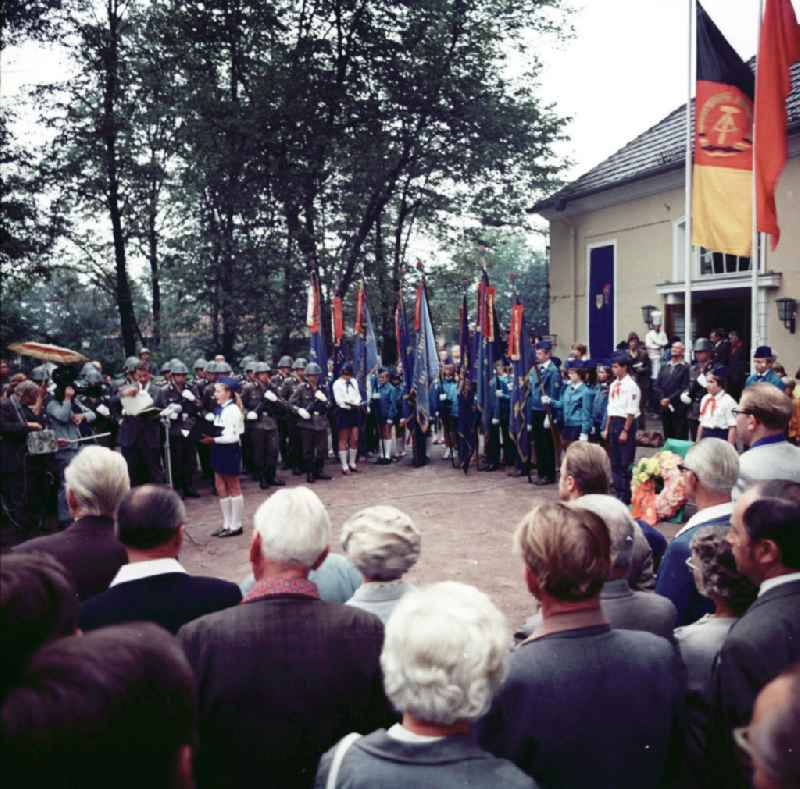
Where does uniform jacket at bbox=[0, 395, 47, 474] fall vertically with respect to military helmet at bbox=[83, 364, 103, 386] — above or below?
below

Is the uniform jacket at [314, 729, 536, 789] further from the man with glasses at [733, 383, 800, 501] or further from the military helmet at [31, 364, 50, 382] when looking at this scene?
the military helmet at [31, 364, 50, 382]

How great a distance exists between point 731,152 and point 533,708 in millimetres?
11593

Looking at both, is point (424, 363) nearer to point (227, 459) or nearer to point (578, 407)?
point (578, 407)

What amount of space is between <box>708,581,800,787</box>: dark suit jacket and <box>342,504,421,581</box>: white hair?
44.3 inches

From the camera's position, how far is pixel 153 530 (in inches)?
115

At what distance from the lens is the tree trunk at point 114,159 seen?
67.9ft

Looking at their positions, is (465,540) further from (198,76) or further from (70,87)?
(70,87)

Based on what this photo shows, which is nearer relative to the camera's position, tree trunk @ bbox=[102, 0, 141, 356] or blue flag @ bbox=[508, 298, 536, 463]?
blue flag @ bbox=[508, 298, 536, 463]

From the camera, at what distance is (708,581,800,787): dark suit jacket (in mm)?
2217

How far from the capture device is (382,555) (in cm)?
283

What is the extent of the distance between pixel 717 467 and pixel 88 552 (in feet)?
9.93

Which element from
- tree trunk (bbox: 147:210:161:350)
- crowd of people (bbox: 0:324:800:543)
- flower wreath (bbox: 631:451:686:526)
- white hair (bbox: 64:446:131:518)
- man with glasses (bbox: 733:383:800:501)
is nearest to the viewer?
white hair (bbox: 64:446:131:518)

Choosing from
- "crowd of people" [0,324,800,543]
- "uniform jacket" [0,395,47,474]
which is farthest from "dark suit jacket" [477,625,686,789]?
"uniform jacket" [0,395,47,474]

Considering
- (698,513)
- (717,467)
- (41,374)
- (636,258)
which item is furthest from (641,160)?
(698,513)
